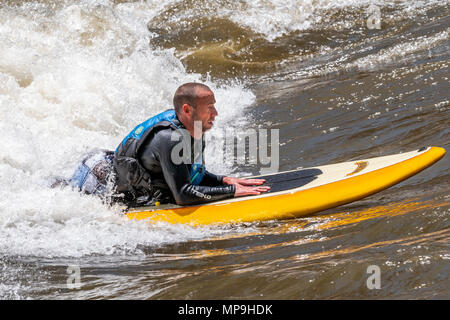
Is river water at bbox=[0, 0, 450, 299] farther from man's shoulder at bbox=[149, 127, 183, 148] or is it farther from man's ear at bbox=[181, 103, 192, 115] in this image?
man's ear at bbox=[181, 103, 192, 115]

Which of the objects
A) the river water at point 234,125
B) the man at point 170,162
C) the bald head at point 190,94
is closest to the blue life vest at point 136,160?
the man at point 170,162

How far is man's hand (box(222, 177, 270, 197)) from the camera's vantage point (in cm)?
413

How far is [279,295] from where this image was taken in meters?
2.74

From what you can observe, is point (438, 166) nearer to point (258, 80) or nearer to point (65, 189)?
point (65, 189)

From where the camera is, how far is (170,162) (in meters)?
3.82

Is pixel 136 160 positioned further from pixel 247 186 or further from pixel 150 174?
pixel 247 186

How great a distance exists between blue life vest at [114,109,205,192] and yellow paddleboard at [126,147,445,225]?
21 cm

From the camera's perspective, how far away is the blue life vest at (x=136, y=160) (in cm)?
395

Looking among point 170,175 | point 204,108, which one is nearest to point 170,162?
point 170,175

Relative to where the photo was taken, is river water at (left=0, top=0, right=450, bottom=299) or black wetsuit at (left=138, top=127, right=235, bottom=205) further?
black wetsuit at (left=138, top=127, right=235, bottom=205)

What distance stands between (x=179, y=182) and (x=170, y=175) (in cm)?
8

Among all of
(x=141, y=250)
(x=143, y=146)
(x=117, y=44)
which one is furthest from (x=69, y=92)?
(x=141, y=250)

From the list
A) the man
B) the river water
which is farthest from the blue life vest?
the river water
